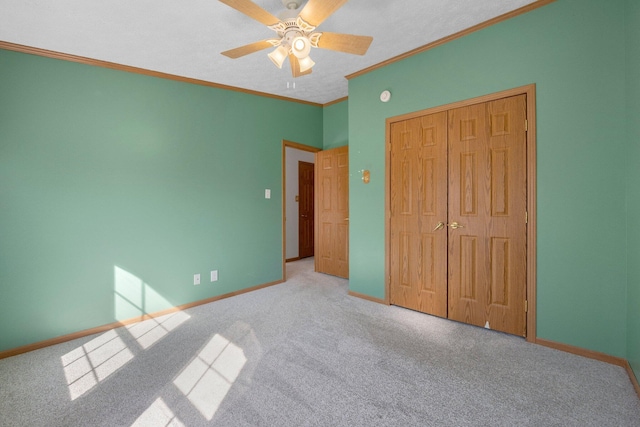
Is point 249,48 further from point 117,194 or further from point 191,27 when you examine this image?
point 117,194

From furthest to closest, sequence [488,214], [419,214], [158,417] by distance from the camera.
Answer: [419,214] < [488,214] < [158,417]

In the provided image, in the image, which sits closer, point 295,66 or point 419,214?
point 295,66

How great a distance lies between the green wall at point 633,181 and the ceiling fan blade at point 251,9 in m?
2.25

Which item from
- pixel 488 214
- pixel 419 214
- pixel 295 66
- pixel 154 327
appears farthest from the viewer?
pixel 419 214

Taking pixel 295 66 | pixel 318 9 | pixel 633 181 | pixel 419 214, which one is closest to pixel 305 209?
pixel 419 214

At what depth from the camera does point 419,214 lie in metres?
2.96

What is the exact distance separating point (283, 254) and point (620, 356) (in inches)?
136

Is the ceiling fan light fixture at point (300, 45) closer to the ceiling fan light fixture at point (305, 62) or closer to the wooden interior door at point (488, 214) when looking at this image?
the ceiling fan light fixture at point (305, 62)

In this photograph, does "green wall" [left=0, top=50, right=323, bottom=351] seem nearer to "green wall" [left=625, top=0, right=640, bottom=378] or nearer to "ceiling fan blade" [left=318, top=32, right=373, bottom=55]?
"ceiling fan blade" [left=318, top=32, right=373, bottom=55]

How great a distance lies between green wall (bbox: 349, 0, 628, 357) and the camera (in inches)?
78.0

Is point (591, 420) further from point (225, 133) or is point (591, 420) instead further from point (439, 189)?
point (225, 133)

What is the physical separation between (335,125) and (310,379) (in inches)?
141

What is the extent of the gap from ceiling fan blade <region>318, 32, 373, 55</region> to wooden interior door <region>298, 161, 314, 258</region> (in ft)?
13.6

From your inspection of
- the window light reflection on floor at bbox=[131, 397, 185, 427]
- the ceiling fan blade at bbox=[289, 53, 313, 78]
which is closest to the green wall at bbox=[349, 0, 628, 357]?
the ceiling fan blade at bbox=[289, 53, 313, 78]
